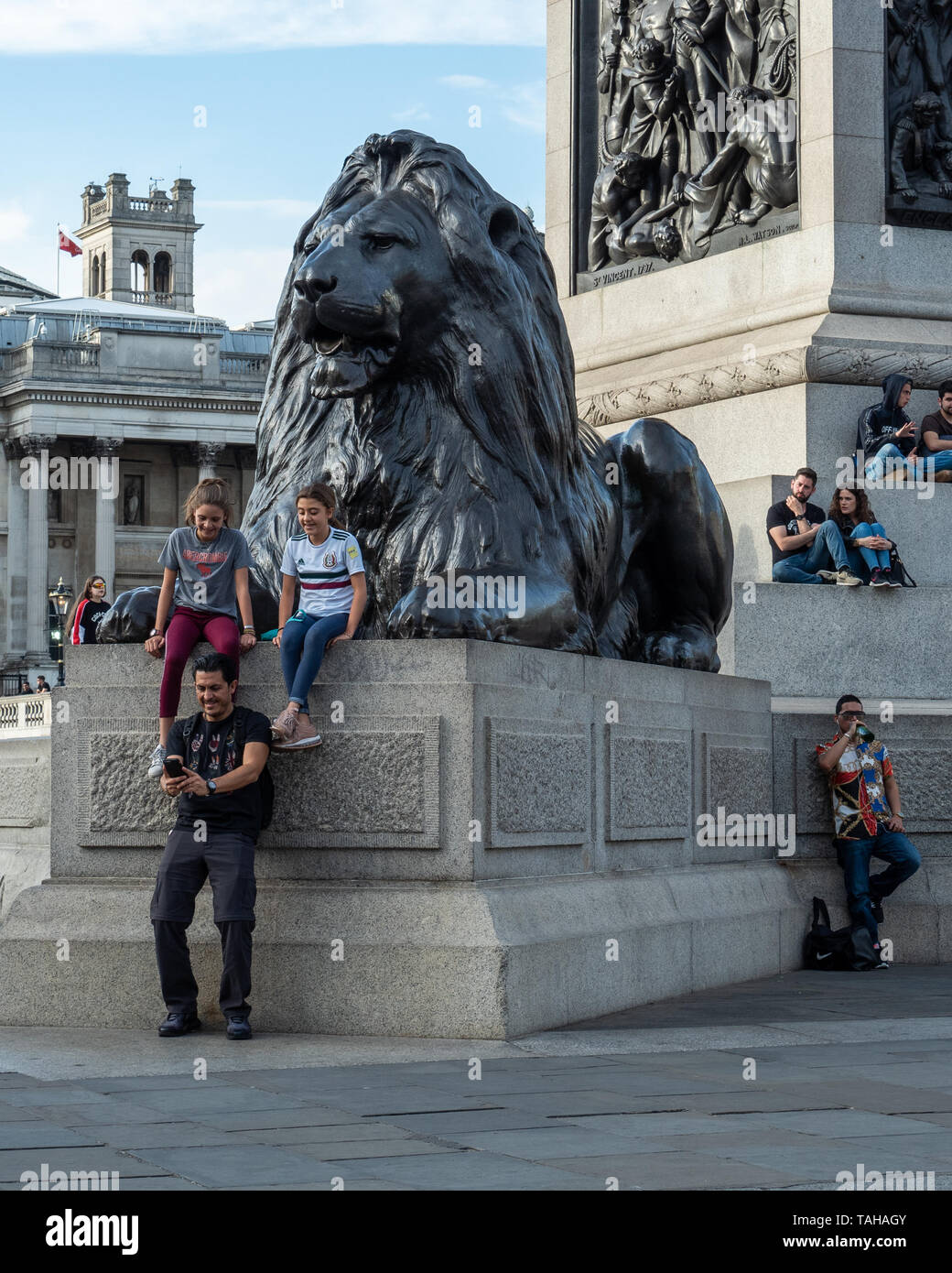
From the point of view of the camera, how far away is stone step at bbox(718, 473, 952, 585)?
11812 millimetres

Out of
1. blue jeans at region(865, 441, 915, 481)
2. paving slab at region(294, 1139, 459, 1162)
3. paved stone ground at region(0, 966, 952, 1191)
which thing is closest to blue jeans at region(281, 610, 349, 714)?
paved stone ground at region(0, 966, 952, 1191)

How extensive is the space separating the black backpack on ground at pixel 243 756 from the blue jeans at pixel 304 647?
20 cm

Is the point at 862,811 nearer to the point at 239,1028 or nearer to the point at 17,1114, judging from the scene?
the point at 239,1028

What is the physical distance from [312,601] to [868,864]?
3.95 metres

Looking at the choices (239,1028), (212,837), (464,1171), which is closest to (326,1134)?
(464,1171)

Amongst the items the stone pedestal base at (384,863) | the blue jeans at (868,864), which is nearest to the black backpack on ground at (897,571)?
the blue jeans at (868,864)

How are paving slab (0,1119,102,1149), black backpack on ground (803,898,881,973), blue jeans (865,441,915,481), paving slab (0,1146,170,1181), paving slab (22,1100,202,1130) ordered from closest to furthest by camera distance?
1. paving slab (0,1146,170,1181)
2. paving slab (0,1119,102,1149)
3. paving slab (22,1100,202,1130)
4. black backpack on ground (803,898,881,973)
5. blue jeans (865,441,915,481)

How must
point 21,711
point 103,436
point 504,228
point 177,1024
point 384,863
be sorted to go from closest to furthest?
point 177,1024, point 384,863, point 504,228, point 21,711, point 103,436

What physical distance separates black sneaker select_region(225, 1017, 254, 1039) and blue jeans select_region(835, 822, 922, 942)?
13.5ft

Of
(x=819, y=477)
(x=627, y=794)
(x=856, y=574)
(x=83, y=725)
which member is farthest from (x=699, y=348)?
(x=83, y=725)

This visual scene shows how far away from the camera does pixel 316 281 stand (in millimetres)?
7461

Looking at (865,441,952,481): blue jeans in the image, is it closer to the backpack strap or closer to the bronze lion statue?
the bronze lion statue

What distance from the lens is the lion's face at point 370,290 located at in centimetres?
751
